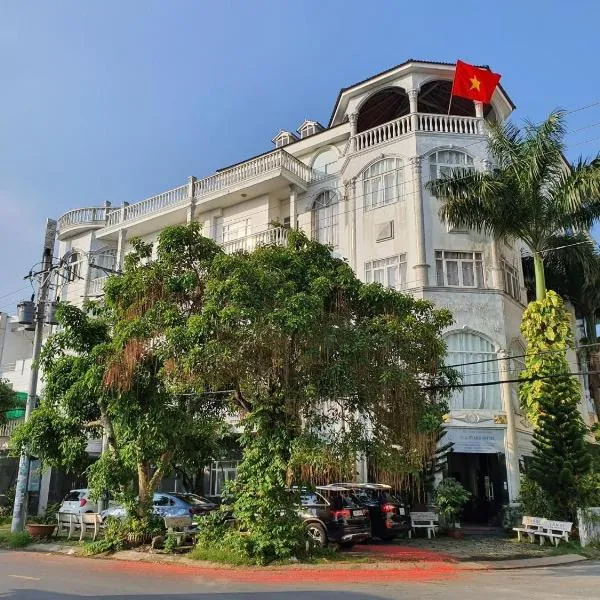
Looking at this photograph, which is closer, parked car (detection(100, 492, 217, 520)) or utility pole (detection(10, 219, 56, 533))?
utility pole (detection(10, 219, 56, 533))

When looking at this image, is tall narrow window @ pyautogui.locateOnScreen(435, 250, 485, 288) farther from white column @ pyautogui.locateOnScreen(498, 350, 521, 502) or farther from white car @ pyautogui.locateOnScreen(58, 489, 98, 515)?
white car @ pyautogui.locateOnScreen(58, 489, 98, 515)

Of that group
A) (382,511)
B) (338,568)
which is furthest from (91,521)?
(382,511)

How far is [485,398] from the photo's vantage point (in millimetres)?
21875

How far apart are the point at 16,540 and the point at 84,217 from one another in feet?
66.0

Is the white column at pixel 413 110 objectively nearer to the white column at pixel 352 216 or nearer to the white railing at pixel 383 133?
the white railing at pixel 383 133

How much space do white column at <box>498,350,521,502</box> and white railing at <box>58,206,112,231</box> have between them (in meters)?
21.8

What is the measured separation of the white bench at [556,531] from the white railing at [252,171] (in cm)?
1687

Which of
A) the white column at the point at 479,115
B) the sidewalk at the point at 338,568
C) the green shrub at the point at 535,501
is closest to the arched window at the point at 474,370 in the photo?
the green shrub at the point at 535,501

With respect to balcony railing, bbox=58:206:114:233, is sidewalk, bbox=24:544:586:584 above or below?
below

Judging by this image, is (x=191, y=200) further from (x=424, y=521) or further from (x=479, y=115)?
(x=424, y=521)

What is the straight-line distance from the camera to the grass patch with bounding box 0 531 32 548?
17062 millimetres

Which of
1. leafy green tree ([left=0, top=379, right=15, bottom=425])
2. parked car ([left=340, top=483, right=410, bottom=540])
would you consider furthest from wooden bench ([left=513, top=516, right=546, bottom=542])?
leafy green tree ([left=0, top=379, right=15, bottom=425])

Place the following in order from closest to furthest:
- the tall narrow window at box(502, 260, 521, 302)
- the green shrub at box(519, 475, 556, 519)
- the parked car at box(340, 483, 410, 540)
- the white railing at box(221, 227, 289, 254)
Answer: the parked car at box(340, 483, 410, 540) → the green shrub at box(519, 475, 556, 519) → the tall narrow window at box(502, 260, 521, 302) → the white railing at box(221, 227, 289, 254)

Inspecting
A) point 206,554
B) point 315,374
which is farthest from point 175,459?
point 315,374
